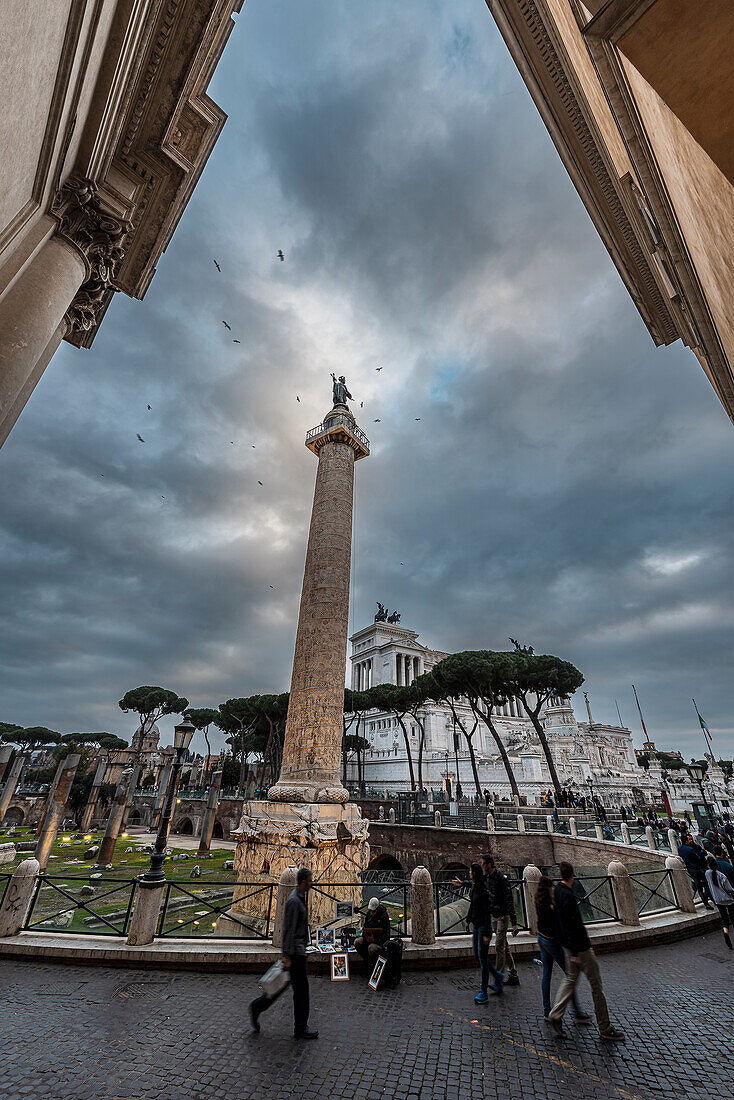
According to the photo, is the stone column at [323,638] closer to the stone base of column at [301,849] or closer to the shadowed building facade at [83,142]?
the stone base of column at [301,849]

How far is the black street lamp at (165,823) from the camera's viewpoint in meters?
7.16

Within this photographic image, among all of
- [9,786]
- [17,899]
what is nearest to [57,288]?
[17,899]

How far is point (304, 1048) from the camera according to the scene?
15.7 feet

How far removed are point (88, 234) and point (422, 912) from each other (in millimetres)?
10278

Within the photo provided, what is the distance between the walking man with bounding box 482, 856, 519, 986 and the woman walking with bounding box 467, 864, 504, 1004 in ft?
0.61

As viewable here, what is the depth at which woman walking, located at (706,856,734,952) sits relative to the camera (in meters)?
8.49

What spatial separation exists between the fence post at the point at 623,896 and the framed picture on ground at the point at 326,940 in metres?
5.24

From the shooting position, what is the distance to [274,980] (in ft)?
16.1

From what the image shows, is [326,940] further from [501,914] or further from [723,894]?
[723,894]

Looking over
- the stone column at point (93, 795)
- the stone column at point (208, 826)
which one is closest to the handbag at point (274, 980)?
the stone column at point (208, 826)

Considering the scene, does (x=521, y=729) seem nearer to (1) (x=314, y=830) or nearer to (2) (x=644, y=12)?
(1) (x=314, y=830)

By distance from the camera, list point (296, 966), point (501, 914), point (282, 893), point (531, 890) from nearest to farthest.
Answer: point (296, 966), point (501, 914), point (282, 893), point (531, 890)

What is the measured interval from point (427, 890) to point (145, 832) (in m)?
39.1

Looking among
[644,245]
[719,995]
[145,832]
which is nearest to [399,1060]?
[719,995]
